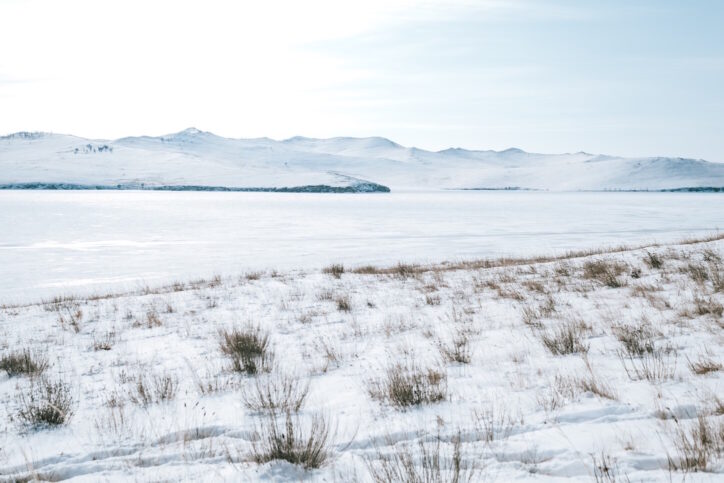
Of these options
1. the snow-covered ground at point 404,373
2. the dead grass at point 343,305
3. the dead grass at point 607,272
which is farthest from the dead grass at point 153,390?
the dead grass at point 607,272

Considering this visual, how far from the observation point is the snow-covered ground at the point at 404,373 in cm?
338

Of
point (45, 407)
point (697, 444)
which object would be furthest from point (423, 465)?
point (45, 407)

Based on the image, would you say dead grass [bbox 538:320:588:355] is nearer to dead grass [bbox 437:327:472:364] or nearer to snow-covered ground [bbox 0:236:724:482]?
snow-covered ground [bbox 0:236:724:482]

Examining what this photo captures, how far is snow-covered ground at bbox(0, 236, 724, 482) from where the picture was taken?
338 cm

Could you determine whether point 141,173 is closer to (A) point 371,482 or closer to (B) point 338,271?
(B) point 338,271

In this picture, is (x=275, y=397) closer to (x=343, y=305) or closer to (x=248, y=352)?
(x=248, y=352)

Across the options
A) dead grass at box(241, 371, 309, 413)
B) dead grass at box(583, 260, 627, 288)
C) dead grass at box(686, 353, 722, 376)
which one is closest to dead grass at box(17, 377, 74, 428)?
dead grass at box(241, 371, 309, 413)

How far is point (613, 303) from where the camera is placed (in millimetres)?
7926

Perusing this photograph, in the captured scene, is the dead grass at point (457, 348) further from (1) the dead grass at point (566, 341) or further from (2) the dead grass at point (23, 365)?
(2) the dead grass at point (23, 365)

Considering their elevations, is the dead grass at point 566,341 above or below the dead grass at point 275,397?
above

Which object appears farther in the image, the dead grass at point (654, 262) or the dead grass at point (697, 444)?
the dead grass at point (654, 262)

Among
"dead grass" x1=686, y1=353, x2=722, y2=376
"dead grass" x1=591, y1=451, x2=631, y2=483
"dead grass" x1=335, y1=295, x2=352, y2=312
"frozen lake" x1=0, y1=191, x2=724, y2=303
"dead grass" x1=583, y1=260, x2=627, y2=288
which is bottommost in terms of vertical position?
"frozen lake" x1=0, y1=191, x2=724, y2=303

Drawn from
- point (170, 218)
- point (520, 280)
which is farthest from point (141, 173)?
point (520, 280)

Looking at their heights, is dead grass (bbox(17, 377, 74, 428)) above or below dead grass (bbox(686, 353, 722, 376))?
below
